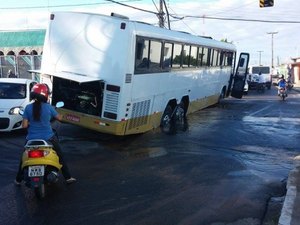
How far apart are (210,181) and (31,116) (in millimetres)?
3295

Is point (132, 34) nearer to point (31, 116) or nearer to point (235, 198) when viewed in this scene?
point (31, 116)

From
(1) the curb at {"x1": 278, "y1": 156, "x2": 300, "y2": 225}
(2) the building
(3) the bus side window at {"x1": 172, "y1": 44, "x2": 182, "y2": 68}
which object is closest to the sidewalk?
(1) the curb at {"x1": 278, "y1": 156, "x2": 300, "y2": 225}

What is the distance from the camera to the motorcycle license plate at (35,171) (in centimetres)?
658

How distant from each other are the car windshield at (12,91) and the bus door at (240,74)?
1438 centimetres

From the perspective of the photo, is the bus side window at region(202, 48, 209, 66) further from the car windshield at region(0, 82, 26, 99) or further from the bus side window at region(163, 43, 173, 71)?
the car windshield at region(0, 82, 26, 99)

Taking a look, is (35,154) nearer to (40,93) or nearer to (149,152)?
(40,93)

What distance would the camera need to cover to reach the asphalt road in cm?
612

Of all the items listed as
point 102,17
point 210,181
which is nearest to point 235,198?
point 210,181

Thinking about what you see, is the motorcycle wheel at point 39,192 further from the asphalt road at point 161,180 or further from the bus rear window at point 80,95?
the bus rear window at point 80,95

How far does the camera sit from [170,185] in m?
7.69

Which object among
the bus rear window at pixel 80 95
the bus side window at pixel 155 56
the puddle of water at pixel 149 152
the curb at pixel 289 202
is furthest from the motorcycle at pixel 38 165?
the bus side window at pixel 155 56

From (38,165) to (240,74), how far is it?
1972 cm

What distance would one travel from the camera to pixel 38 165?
661cm

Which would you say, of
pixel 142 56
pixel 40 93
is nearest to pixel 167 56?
A: pixel 142 56
